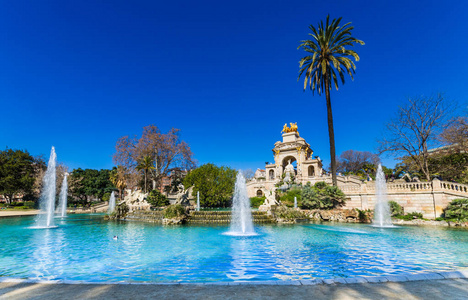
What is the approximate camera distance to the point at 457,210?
719 inches

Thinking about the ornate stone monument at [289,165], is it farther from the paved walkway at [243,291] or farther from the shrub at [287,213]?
the paved walkway at [243,291]

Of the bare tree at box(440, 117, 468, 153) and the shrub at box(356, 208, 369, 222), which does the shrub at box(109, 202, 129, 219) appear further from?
the bare tree at box(440, 117, 468, 153)

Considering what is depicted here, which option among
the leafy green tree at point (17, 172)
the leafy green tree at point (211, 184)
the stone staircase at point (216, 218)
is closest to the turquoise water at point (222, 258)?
the stone staircase at point (216, 218)

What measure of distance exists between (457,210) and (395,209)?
4170mm

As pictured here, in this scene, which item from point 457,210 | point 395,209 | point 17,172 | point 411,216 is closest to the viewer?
point 457,210

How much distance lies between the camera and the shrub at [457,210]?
58.8ft

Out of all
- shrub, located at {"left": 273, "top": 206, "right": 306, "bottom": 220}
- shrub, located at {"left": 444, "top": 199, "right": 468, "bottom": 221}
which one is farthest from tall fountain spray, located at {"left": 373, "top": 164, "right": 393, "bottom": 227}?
shrub, located at {"left": 273, "top": 206, "right": 306, "bottom": 220}

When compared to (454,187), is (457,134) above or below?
above

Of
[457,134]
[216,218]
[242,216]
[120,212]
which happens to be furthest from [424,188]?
[120,212]

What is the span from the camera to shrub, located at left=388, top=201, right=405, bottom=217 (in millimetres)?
21484

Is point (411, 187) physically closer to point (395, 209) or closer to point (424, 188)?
point (424, 188)

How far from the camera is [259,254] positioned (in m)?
9.27

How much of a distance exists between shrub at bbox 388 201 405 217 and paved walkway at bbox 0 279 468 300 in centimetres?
1892

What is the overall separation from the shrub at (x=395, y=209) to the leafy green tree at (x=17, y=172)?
54.1m
